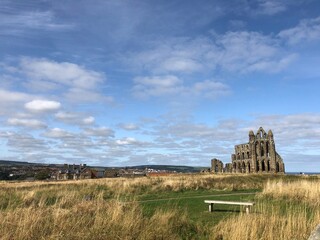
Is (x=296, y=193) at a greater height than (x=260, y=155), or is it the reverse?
(x=260, y=155)

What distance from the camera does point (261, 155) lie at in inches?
3027

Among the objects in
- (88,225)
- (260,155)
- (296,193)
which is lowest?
(88,225)

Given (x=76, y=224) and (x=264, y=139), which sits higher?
(x=264, y=139)

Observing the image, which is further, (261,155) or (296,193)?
(261,155)

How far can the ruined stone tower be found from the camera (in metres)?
74.2

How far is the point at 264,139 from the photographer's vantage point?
7725 cm

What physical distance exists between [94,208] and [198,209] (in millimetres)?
6506

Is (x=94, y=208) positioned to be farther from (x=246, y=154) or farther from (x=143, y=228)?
(x=246, y=154)

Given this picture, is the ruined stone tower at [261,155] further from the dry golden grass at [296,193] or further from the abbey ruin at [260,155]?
the dry golden grass at [296,193]

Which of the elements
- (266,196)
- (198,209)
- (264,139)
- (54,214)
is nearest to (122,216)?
(54,214)

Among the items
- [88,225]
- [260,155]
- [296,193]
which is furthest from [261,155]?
[88,225]

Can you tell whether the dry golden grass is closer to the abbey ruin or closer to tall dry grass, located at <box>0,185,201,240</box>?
tall dry grass, located at <box>0,185,201,240</box>

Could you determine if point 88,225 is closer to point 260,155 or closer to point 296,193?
point 296,193

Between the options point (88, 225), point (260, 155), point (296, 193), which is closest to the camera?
point (88, 225)
